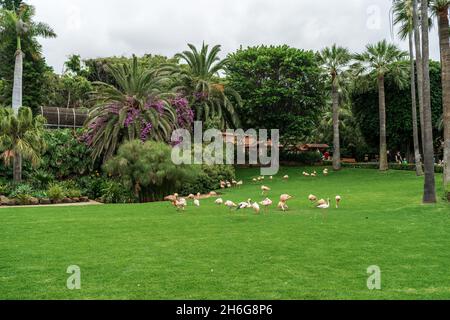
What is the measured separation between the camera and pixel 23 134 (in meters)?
18.8

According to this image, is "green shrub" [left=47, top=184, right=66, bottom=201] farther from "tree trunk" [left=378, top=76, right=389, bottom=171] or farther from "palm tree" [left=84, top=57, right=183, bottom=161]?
"tree trunk" [left=378, top=76, right=389, bottom=171]

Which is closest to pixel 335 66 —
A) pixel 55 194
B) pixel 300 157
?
pixel 300 157

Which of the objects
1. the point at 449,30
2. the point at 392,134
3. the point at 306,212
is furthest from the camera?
the point at 392,134

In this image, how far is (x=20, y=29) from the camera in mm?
27875

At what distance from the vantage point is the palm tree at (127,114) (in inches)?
908

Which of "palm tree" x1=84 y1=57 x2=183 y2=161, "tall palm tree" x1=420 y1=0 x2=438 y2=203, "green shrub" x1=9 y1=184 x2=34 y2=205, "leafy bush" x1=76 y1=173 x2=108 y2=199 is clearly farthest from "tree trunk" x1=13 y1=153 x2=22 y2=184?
"tall palm tree" x1=420 y1=0 x2=438 y2=203

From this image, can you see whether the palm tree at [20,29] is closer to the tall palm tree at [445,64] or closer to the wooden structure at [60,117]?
the wooden structure at [60,117]

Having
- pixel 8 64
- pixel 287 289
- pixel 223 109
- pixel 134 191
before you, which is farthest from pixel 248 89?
pixel 287 289

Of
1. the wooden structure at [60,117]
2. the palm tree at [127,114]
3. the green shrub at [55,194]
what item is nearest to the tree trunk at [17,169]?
the green shrub at [55,194]

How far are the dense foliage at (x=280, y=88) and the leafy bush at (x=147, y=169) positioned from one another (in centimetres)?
1521

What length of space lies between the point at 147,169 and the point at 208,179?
5.68 meters

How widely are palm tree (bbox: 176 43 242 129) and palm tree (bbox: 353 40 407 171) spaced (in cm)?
953
